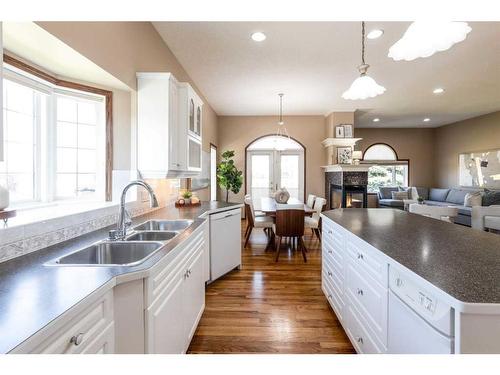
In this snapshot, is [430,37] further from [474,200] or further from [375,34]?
[474,200]

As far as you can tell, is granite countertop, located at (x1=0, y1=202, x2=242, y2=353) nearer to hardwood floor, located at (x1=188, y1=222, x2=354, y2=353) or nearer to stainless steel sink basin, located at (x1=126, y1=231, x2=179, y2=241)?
stainless steel sink basin, located at (x1=126, y1=231, x2=179, y2=241)

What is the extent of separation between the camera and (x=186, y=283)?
1.75 m

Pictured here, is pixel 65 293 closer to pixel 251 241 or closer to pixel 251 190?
pixel 251 241

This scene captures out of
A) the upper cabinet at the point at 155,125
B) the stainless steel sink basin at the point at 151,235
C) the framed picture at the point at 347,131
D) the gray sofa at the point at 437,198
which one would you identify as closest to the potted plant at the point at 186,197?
the upper cabinet at the point at 155,125

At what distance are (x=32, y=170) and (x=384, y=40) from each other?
364cm

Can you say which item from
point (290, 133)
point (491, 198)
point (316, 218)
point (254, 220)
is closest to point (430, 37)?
point (254, 220)

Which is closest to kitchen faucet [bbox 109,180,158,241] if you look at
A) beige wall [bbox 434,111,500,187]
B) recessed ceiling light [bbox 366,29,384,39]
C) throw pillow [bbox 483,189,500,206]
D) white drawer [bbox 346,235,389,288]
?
white drawer [bbox 346,235,389,288]

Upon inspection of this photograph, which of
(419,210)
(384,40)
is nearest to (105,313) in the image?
(419,210)

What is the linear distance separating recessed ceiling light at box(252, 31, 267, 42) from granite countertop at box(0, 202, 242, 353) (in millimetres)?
2616

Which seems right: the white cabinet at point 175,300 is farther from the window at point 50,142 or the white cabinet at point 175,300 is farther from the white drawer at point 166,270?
the window at point 50,142

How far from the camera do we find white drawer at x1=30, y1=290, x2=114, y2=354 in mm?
703

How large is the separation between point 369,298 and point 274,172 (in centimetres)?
570

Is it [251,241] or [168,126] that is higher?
[168,126]

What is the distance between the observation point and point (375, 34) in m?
2.99
